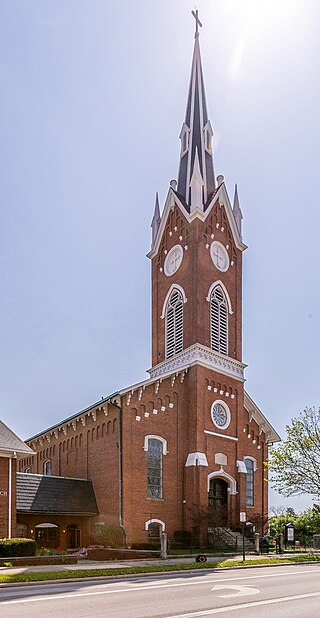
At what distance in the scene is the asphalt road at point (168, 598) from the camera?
10.8 metres

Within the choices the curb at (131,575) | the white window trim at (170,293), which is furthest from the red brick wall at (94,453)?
the curb at (131,575)

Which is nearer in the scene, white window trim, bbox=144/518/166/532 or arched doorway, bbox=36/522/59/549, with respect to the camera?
arched doorway, bbox=36/522/59/549

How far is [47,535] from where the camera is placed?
32781 millimetres

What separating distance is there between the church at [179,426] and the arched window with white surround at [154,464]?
0.06 m

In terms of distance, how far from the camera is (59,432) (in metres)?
41.2

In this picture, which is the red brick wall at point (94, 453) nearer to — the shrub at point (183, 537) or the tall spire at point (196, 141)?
the shrub at point (183, 537)

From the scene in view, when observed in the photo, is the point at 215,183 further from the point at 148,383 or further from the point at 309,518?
the point at 309,518

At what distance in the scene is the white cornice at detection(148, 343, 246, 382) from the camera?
122 feet

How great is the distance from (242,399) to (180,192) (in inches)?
647

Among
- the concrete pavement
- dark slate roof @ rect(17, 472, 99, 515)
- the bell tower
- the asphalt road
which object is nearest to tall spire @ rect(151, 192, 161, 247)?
the bell tower

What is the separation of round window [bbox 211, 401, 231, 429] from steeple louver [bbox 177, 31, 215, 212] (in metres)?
13.9

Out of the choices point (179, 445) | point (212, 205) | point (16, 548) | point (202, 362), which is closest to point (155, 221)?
point (212, 205)

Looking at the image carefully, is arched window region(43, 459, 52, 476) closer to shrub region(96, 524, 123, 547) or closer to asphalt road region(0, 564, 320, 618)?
shrub region(96, 524, 123, 547)

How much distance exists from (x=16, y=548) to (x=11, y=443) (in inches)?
223
